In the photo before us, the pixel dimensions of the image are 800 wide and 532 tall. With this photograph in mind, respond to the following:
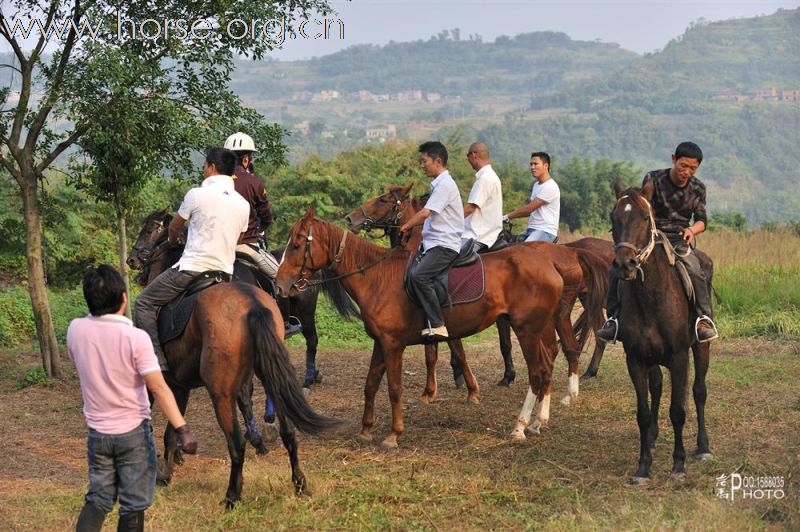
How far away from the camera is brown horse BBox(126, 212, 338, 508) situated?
7.39 m

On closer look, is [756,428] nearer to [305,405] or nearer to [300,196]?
[305,405]

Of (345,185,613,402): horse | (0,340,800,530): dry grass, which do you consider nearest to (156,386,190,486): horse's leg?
(0,340,800,530): dry grass

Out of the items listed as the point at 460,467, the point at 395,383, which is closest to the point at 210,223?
the point at 395,383

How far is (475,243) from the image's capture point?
406 inches

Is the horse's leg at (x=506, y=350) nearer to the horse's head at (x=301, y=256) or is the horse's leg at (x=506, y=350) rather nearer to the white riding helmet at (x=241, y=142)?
the horse's head at (x=301, y=256)

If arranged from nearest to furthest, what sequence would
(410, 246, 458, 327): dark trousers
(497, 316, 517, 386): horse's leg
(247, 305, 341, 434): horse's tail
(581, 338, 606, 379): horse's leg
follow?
(247, 305, 341, 434): horse's tail, (410, 246, 458, 327): dark trousers, (497, 316, 517, 386): horse's leg, (581, 338, 606, 379): horse's leg

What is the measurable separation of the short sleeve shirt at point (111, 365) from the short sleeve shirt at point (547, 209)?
789 cm

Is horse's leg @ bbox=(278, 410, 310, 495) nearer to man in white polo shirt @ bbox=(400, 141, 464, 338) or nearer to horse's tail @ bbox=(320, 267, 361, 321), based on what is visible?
man in white polo shirt @ bbox=(400, 141, 464, 338)

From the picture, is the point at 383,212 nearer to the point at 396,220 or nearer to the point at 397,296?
the point at 396,220

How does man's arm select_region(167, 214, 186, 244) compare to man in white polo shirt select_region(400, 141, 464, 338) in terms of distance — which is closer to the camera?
man's arm select_region(167, 214, 186, 244)

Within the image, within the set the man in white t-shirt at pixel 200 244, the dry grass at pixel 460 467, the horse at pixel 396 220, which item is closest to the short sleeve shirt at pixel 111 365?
the dry grass at pixel 460 467

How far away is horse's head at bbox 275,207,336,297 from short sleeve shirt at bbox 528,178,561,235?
4.05 meters

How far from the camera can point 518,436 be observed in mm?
9805

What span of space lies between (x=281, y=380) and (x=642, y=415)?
121 inches
